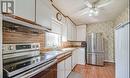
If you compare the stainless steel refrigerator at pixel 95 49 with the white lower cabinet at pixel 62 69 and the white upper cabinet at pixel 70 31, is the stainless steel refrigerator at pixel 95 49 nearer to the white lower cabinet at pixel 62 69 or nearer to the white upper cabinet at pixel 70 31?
the white upper cabinet at pixel 70 31

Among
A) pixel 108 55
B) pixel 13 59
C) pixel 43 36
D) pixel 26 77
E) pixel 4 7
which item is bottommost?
pixel 108 55

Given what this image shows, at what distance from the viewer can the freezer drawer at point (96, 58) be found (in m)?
5.75

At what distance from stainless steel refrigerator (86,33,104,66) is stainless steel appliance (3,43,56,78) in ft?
13.1

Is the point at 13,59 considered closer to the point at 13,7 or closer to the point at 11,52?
the point at 11,52

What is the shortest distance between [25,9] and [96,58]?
488 centimetres

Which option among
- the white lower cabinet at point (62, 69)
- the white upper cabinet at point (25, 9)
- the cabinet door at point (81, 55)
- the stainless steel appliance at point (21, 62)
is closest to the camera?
the stainless steel appliance at point (21, 62)

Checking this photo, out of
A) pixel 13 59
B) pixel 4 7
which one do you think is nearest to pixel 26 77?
pixel 13 59

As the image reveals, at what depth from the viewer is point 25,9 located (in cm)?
162

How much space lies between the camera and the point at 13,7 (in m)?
1.37

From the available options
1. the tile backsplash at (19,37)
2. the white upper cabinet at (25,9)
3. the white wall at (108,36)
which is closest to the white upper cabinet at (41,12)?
the white upper cabinet at (25,9)

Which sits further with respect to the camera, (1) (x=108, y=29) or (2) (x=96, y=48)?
(1) (x=108, y=29)

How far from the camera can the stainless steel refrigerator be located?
581 cm

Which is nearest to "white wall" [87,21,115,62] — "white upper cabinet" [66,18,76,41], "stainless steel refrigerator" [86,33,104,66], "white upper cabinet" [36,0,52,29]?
"stainless steel refrigerator" [86,33,104,66]

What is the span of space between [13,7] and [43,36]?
173 centimetres
